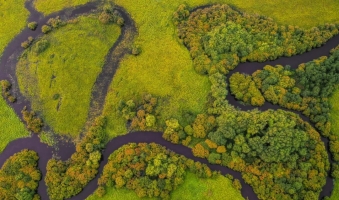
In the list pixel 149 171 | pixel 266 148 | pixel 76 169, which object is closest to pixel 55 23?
pixel 76 169

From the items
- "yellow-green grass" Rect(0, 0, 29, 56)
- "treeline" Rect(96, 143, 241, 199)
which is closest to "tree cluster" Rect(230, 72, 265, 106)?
"treeline" Rect(96, 143, 241, 199)

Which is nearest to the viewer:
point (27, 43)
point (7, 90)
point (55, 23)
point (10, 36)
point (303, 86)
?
point (303, 86)

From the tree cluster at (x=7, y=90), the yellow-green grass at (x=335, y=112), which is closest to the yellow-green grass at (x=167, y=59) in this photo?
the yellow-green grass at (x=335, y=112)

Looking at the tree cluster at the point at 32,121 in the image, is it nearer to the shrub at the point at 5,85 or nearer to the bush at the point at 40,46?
the shrub at the point at 5,85

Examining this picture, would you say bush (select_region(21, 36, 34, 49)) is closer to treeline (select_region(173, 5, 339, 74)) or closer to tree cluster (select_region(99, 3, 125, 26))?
tree cluster (select_region(99, 3, 125, 26))

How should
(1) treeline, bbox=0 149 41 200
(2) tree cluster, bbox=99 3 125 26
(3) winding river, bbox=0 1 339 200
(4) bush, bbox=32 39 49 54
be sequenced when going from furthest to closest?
1. (2) tree cluster, bbox=99 3 125 26
2. (4) bush, bbox=32 39 49 54
3. (3) winding river, bbox=0 1 339 200
4. (1) treeline, bbox=0 149 41 200

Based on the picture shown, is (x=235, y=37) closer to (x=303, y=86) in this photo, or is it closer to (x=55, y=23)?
(x=303, y=86)

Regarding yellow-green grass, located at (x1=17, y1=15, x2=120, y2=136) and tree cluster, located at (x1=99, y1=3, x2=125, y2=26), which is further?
tree cluster, located at (x1=99, y1=3, x2=125, y2=26)
